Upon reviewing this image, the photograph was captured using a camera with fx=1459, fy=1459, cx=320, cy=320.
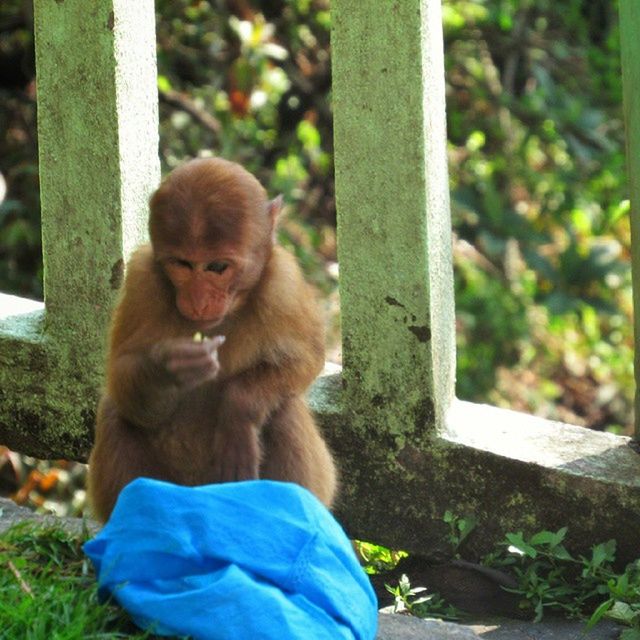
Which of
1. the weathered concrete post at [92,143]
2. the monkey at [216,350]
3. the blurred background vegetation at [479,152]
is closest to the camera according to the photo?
the monkey at [216,350]

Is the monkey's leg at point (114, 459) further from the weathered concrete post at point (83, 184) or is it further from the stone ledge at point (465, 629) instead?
the weathered concrete post at point (83, 184)

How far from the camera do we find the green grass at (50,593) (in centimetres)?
357

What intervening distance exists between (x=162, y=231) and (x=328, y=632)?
113 cm

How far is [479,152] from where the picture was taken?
8.42 m

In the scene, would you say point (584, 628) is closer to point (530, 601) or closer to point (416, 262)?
point (530, 601)

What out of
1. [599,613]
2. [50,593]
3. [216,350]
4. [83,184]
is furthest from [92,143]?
[599,613]

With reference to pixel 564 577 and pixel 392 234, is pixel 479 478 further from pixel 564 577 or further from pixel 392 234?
pixel 392 234

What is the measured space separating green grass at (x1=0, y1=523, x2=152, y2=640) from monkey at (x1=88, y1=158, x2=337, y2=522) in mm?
171

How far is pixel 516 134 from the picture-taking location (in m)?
8.44

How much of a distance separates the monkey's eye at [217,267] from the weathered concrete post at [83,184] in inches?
35.7

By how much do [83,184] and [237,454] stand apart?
1219 mm

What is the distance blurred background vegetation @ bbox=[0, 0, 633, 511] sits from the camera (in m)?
7.26

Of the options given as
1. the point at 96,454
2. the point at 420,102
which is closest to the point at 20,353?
the point at 96,454

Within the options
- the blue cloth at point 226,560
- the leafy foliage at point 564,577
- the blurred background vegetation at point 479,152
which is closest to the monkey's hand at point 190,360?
the blue cloth at point 226,560
